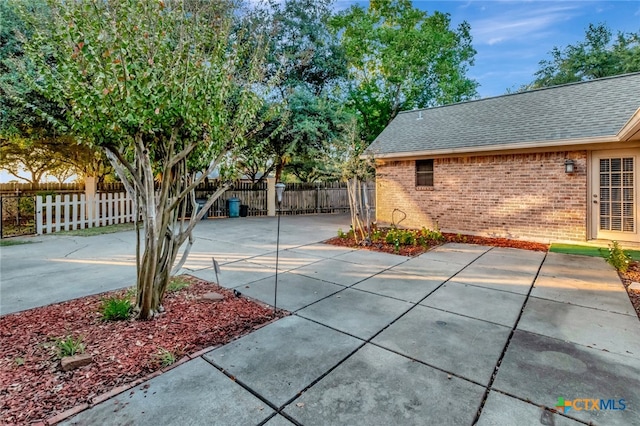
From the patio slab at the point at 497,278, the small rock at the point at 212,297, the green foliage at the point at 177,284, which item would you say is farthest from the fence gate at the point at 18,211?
the patio slab at the point at 497,278

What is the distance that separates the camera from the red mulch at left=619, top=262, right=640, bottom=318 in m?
3.64

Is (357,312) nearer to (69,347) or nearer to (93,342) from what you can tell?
(93,342)

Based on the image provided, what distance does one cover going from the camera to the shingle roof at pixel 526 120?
7.28 m

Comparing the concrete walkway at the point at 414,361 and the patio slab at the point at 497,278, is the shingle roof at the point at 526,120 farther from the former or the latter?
the concrete walkway at the point at 414,361

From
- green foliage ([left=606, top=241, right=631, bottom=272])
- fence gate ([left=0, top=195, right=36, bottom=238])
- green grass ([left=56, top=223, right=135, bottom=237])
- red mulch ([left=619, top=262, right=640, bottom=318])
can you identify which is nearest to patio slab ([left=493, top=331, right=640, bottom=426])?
red mulch ([left=619, top=262, right=640, bottom=318])

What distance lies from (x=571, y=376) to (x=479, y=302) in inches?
56.4

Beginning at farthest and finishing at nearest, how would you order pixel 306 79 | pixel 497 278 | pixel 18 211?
pixel 306 79, pixel 18 211, pixel 497 278

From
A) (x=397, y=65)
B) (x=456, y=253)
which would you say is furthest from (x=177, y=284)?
(x=397, y=65)

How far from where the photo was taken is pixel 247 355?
2.49 metres

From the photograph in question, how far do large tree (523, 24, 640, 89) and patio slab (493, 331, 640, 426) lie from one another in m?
20.4

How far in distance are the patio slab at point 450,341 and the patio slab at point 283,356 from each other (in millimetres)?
434

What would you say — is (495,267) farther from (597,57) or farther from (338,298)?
(597,57)

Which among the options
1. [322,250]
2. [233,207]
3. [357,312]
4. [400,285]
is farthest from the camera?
[233,207]

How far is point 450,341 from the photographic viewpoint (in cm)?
272
